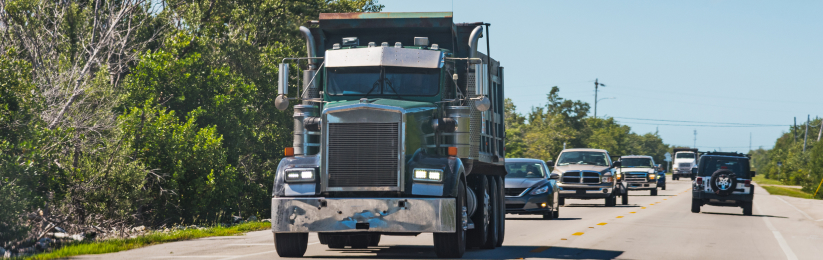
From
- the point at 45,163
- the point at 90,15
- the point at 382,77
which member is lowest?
the point at 45,163

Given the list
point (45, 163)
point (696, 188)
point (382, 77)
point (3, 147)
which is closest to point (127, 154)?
point (45, 163)

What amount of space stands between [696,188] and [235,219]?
553 inches

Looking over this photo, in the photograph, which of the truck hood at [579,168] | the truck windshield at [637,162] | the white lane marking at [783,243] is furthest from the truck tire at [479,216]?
the truck windshield at [637,162]

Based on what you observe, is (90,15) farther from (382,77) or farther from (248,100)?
(382,77)

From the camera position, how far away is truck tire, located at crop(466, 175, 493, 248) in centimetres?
1362

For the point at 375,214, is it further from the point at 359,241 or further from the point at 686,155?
the point at 686,155

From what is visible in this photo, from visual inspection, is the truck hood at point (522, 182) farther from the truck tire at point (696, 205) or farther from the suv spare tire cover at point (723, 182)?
the truck tire at point (696, 205)

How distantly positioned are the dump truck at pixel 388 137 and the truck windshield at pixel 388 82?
0.01 metres

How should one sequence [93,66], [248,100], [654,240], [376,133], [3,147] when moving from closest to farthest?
[376,133], [654,240], [3,147], [93,66], [248,100]

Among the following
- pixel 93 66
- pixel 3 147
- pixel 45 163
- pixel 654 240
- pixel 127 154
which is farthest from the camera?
pixel 93 66

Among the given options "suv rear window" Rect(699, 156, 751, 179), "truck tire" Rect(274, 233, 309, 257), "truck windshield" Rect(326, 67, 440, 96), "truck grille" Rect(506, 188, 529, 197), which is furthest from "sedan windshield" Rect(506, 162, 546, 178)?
"truck tire" Rect(274, 233, 309, 257)

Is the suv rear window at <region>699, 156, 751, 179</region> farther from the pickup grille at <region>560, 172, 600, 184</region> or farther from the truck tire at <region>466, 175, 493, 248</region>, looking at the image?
the truck tire at <region>466, 175, 493, 248</region>

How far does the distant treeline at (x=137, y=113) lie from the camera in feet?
66.5

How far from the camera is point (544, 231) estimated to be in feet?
62.5
